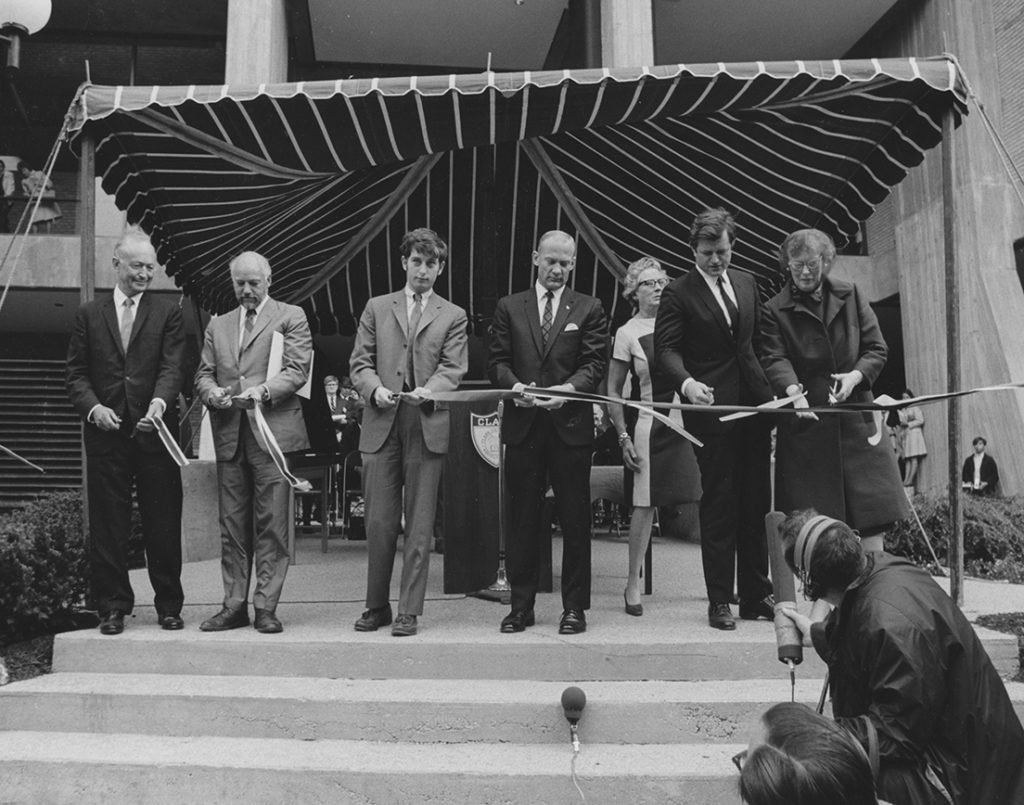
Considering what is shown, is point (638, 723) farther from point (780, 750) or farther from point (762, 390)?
point (780, 750)

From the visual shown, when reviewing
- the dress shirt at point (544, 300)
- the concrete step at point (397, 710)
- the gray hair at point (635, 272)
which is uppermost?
the gray hair at point (635, 272)

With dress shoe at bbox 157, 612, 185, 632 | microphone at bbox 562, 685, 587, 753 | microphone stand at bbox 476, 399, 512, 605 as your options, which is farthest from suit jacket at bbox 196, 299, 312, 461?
microphone at bbox 562, 685, 587, 753

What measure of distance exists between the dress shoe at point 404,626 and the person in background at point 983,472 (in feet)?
34.2

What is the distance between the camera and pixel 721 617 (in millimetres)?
4934

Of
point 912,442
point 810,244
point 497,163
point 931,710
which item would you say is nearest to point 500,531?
point 810,244

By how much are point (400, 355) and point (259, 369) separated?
0.80 meters

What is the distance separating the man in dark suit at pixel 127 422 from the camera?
509cm

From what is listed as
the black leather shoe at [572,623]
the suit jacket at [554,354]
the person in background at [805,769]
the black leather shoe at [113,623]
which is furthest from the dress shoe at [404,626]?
the person in background at [805,769]

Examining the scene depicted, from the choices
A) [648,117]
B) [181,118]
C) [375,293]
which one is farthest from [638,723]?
[375,293]

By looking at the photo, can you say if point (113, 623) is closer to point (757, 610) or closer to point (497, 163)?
point (757, 610)

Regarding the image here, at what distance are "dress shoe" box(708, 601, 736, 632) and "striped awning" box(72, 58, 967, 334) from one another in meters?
2.70

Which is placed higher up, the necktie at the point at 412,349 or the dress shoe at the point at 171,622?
the necktie at the point at 412,349

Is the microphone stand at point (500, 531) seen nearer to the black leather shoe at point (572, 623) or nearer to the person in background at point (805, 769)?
the black leather shoe at point (572, 623)

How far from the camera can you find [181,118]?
17.2 ft
